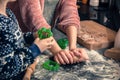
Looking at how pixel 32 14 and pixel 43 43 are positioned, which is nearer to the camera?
pixel 43 43

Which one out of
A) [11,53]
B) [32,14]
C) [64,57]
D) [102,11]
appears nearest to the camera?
[11,53]

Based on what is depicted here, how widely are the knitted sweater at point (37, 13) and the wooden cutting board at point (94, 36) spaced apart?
6cm

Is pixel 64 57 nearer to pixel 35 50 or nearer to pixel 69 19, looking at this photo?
pixel 35 50

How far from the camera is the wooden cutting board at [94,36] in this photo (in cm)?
97

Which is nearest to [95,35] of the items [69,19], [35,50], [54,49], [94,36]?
[94,36]

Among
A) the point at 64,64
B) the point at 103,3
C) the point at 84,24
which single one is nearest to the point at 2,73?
the point at 64,64

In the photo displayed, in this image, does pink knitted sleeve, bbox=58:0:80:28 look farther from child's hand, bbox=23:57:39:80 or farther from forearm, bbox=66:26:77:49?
child's hand, bbox=23:57:39:80

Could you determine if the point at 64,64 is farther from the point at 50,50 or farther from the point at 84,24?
the point at 84,24

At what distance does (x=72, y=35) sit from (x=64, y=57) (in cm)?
16

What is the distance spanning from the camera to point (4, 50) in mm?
697

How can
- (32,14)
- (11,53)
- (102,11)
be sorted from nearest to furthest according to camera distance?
1. (11,53)
2. (32,14)
3. (102,11)

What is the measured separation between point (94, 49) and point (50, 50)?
175mm

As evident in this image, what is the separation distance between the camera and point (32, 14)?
3.15 feet

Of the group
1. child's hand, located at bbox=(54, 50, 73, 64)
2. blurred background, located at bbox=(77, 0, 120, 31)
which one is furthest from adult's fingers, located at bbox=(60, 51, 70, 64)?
blurred background, located at bbox=(77, 0, 120, 31)
